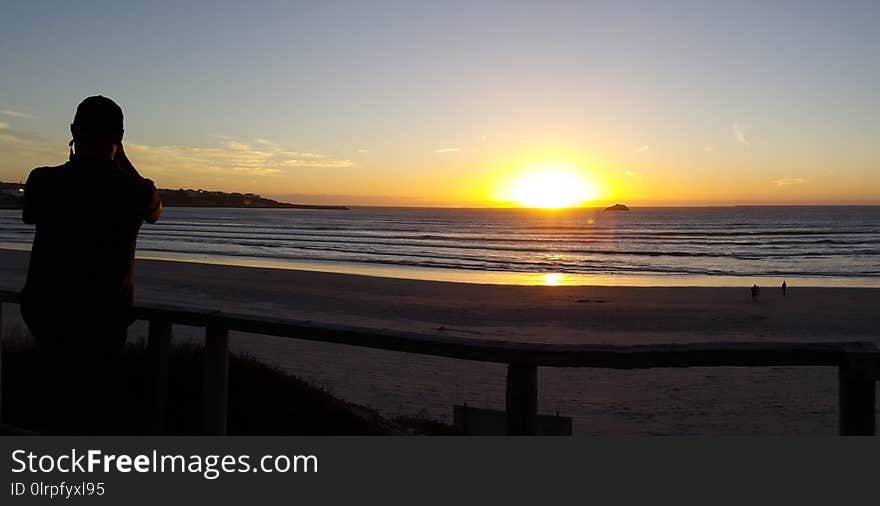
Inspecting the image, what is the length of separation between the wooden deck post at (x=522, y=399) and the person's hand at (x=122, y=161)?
1.79 meters

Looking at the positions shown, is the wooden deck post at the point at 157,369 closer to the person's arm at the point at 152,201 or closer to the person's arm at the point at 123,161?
the person's arm at the point at 152,201

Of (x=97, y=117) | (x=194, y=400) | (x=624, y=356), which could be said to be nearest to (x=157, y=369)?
(x=97, y=117)

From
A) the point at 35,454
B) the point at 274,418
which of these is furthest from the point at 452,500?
the point at 274,418

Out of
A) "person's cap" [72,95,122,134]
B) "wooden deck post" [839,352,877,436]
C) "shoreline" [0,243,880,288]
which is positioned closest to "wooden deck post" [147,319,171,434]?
"person's cap" [72,95,122,134]

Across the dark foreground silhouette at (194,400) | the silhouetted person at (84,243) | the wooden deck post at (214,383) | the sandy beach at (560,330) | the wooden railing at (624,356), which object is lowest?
the sandy beach at (560,330)

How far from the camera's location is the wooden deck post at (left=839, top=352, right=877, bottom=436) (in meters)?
2.59

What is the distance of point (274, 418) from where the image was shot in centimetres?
573

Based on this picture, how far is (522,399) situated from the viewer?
109 inches

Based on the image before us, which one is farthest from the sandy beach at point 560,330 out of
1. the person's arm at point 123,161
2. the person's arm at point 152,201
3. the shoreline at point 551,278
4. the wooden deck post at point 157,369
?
the person's arm at point 123,161

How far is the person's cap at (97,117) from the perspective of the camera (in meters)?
2.88

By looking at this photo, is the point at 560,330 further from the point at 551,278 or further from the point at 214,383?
the point at 551,278

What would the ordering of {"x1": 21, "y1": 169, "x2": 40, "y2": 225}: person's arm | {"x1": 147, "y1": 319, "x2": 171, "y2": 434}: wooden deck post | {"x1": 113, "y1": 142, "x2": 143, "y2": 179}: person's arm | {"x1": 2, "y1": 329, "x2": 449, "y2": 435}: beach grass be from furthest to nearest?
1. {"x1": 2, "y1": 329, "x2": 449, "y2": 435}: beach grass
2. {"x1": 147, "y1": 319, "x2": 171, "y2": 434}: wooden deck post
3. {"x1": 113, "y1": 142, "x2": 143, "y2": 179}: person's arm
4. {"x1": 21, "y1": 169, "x2": 40, "y2": 225}: person's arm

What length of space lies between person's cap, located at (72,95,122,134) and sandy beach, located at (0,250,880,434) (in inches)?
241

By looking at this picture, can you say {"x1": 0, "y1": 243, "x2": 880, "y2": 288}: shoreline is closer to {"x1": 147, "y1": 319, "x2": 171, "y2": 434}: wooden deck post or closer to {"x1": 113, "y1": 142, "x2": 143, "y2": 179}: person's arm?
{"x1": 147, "y1": 319, "x2": 171, "y2": 434}: wooden deck post
